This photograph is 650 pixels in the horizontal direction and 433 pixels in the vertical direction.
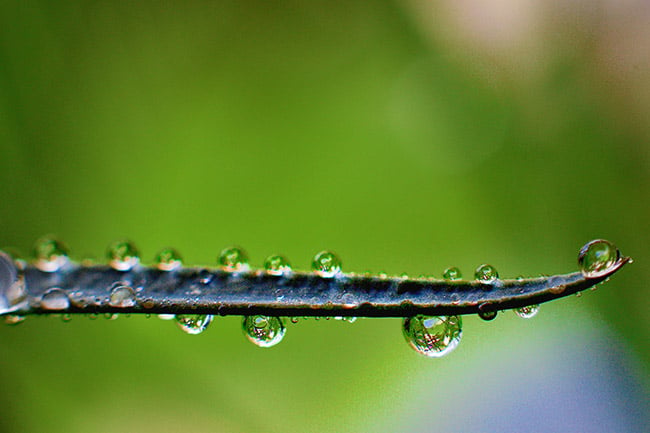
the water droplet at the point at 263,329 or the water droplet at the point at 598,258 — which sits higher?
the water droplet at the point at 598,258

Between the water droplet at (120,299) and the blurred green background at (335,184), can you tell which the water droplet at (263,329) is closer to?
the water droplet at (120,299)

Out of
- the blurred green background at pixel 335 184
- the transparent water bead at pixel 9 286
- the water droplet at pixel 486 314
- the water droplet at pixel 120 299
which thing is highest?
the blurred green background at pixel 335 184

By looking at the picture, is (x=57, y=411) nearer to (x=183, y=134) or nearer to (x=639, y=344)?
(x=183, y=134)

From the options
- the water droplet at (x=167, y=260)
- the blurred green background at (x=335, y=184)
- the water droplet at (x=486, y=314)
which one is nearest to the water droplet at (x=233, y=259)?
the water droplet at (x=167, y=260)

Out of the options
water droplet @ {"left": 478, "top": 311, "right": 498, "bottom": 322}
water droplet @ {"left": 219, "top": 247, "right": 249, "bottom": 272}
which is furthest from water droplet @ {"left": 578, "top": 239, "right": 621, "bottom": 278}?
water droplet @ {"left": 219, "top": 247, "right": 249, "bottom": 272}

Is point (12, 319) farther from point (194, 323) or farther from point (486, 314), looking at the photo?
point (486, 314)

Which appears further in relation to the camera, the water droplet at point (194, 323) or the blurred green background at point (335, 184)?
the blurred green background at point (335, 184)

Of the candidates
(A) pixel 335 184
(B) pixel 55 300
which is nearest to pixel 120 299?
(B) pixel 55 300

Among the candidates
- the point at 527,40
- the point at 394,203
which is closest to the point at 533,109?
the point at 527,40
